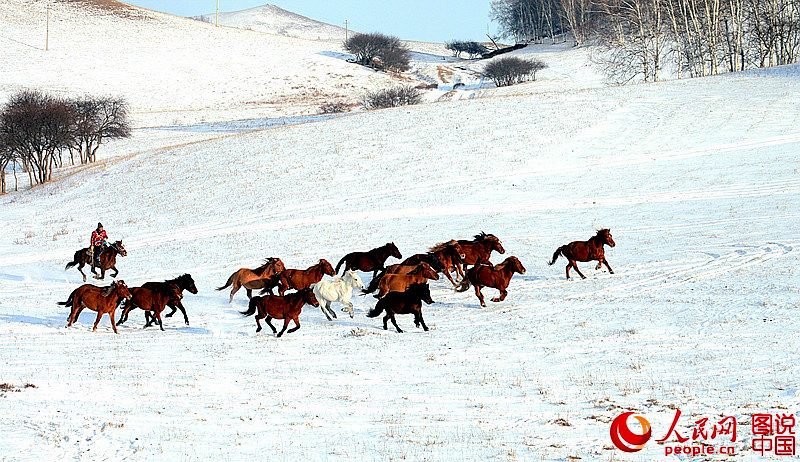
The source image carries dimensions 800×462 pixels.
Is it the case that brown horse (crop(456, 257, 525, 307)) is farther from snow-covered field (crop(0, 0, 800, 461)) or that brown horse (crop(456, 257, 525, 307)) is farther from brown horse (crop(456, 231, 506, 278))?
brown horse (crop(456, 231, 506, 278))

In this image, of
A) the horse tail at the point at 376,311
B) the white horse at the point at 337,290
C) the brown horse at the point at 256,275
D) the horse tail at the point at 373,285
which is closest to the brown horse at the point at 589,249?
the horse tail at the point at 373,285

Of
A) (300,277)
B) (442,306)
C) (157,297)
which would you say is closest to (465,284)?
(442,306)

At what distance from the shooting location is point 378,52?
119750 mm

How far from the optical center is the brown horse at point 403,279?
16266mm

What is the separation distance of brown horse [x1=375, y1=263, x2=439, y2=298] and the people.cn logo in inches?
328

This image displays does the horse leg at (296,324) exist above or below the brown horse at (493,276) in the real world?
below

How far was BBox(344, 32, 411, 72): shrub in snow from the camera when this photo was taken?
384ft

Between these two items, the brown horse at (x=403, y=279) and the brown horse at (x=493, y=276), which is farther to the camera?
the brown horse at (x=493, y=276)

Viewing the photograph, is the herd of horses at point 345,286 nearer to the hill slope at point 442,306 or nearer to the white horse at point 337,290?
the white horse at point 337,290

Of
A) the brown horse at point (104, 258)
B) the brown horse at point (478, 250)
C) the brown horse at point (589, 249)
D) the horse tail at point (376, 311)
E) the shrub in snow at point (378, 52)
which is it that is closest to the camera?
the horse tail at point (376, 311)

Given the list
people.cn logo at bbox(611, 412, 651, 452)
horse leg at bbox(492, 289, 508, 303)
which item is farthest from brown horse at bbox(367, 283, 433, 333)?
people.cn logo at bbox(611, 412, 651, 452)

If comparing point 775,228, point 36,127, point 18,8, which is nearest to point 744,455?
point 775,228

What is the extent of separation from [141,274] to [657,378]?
18918mm

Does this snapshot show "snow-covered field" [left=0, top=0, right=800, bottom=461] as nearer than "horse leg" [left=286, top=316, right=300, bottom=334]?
Yes
